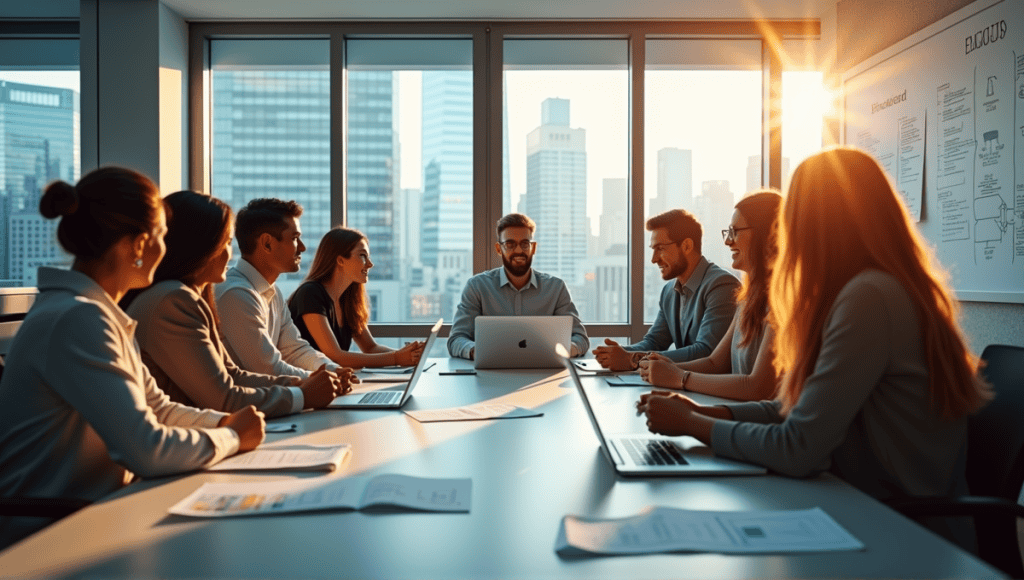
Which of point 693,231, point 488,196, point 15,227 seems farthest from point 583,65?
point 15,227

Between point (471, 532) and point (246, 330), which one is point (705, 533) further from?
point (246, 330)

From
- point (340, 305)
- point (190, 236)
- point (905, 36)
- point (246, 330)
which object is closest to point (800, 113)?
point (905, 36)

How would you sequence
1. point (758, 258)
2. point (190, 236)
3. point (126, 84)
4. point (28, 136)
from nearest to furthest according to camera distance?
point (190, 236)
point (758, 258)
point (126, 84)
point (28, 136)

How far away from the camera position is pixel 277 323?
298 centimetres

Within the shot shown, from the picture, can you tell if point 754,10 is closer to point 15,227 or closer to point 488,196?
point 488,196

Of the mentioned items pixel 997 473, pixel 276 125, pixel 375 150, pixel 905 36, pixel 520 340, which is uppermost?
pixel 905 36

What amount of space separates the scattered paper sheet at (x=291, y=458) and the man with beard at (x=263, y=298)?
774mm

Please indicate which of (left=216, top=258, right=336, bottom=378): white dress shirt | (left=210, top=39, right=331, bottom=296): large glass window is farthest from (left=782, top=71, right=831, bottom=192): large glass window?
(left=216, top=258, right=336, bottom=378): white dress shirt

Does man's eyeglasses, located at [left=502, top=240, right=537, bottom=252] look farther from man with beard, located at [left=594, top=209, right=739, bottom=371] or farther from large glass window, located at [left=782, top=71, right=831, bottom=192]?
large glass window, located at [left=782, top=71, right=831, bottom=192]

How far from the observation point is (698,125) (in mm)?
5207

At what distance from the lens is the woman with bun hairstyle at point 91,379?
4.24ft

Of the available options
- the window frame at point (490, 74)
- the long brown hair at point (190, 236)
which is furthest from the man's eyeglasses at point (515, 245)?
the long brown hair at point (190, 236)

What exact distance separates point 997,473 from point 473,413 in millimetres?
1238

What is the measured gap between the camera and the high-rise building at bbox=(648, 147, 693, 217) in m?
5.20
